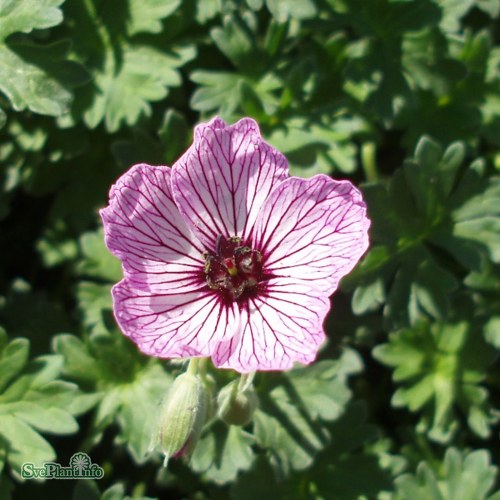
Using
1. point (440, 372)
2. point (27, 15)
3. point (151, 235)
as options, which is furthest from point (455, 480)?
point (27, 15)

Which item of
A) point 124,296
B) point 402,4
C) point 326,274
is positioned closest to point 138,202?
point 124,296

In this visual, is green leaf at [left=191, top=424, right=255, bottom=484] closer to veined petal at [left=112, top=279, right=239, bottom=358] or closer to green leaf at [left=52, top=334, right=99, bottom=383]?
green leaf at [left=52, top=334, right=99, bottom=383]

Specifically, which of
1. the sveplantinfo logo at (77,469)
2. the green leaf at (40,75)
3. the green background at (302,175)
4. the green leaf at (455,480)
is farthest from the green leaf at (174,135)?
the green leaf at (455,480)

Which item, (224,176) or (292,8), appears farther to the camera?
(292,8)

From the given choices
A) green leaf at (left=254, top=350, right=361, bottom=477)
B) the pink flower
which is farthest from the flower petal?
green leaf at (left=254, top=350, right=361, bottom=477)

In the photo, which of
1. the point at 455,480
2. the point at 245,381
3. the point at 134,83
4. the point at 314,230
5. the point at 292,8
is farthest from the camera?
the point at 134,83

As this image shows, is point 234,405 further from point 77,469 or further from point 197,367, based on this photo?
point 77,469

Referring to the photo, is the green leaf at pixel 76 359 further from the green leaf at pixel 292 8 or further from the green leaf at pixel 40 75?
the green leaf at pixel 292 8

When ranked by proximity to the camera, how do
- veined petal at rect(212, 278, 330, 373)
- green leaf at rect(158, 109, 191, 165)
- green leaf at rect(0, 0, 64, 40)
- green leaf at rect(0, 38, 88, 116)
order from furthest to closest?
1. green leaf at rect(158, 109, 191, 165)
2. green leaf at rect(0, 38, 88, 116)
3. green leaf at rect(0, 0, 64, 40)
4. veined petal at rect(212, 278, 330, 373)
